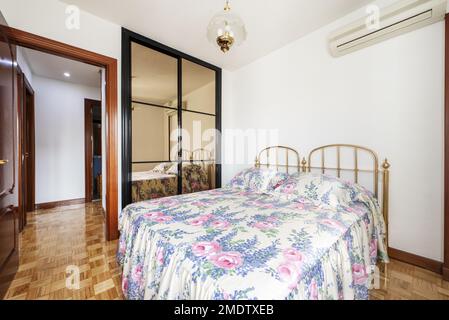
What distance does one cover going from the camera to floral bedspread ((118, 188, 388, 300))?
794 mm

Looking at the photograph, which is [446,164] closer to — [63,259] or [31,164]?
[63,259]

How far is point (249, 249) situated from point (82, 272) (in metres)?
1.69

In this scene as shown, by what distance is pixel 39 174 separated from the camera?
370cm

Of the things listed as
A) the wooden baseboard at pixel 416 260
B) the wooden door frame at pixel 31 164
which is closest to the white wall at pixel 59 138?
the wooden door frame at pixel 31 164

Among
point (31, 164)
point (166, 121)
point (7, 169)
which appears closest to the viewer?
point (7, 169)

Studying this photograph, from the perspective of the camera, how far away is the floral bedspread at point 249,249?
2.61 ft

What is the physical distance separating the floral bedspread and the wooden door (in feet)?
2.75

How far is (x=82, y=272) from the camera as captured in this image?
176 centimetres

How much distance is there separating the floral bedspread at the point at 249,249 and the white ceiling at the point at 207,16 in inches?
76.0

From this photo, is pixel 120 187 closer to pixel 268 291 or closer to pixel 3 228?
pixel 3 228

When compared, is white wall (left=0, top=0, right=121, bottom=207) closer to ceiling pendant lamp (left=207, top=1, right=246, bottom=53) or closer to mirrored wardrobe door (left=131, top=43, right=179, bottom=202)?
mirrored wardrobe door (left=131, top=43, right=179, bottom=202)

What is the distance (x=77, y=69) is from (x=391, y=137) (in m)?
4.51

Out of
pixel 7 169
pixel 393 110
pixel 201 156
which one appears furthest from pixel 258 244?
pixel 201 156

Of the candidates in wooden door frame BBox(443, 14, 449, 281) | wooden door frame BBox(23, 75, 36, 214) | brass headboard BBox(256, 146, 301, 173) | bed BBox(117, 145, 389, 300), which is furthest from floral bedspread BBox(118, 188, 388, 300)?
wooden door frame BBox(23, 75, 36, 214)
